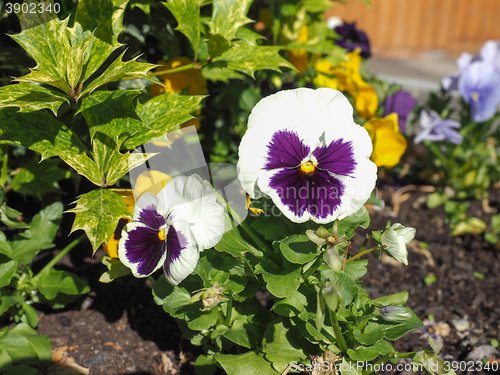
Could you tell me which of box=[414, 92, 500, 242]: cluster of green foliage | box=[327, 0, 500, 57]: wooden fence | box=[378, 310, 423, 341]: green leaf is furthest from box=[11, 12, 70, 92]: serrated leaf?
box=[327, 0, 500, 57]: wooden fence

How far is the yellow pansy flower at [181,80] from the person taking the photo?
72.1 inches

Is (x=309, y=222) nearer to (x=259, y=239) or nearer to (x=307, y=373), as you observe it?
(x=259, y=239)

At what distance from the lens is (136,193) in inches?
59.6

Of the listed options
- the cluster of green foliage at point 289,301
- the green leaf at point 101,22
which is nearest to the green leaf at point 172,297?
the cluster of green foliage at point 289,301

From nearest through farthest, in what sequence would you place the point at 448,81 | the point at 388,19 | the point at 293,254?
the point at 293,254
the point at 448,81
the point at 388,19

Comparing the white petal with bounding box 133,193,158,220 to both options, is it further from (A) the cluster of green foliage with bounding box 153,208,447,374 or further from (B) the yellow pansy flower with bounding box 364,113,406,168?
(B) the yellow pansy flower with bounding box 364,113,406,168

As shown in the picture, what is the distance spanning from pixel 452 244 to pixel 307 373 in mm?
1167

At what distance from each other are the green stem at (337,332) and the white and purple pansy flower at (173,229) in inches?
9.7

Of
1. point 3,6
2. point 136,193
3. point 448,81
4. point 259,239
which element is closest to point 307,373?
point 259,239

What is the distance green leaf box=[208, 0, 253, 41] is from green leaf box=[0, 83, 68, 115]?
17.4 inches

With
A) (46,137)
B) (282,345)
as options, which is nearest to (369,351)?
(282,345)

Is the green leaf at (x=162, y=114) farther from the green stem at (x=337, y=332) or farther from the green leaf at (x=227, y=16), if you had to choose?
the green stem at (x=337, y=332)

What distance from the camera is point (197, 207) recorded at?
1.37 m

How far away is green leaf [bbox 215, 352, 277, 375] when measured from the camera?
1.42 meters
